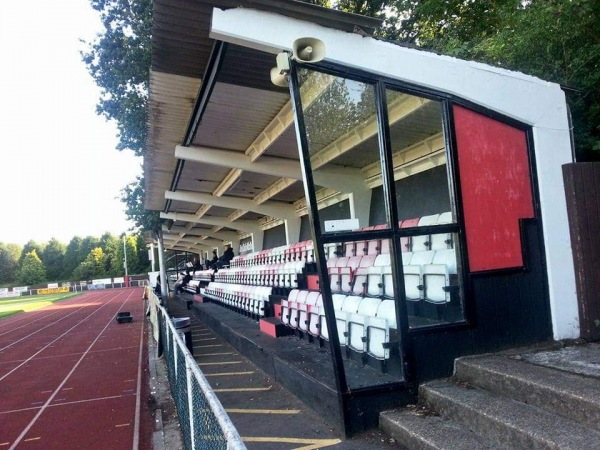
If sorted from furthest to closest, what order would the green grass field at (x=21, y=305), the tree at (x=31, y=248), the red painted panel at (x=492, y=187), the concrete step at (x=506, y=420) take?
the tree at (x=31, y=248) < the green grass field at (x=21, y=305) < the red painted panel at (x=492, y=187) < the concrete step at (x=506, y=420)

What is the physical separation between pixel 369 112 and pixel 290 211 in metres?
13.3

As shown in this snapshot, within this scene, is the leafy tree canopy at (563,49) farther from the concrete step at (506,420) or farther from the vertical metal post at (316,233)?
→ the concrete step at (506,420)

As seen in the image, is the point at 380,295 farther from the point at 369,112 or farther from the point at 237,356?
the point at 237,356

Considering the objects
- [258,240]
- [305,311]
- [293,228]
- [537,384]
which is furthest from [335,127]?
[258,240]

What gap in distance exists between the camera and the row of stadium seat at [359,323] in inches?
182

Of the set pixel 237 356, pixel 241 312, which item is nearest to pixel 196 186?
pixel 241 312

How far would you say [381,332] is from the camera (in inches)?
182

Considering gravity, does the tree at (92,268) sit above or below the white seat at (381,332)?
above

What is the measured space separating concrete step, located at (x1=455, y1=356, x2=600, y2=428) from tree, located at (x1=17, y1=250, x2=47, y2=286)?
10339cm

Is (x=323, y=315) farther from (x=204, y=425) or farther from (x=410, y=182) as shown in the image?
(x=204, y=425)

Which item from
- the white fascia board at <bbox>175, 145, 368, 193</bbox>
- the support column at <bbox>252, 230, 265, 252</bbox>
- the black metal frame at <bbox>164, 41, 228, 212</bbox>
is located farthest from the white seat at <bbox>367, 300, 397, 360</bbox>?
the support column at <bbox>252, 230, 265, 252</bbox>

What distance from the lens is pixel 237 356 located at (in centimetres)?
892

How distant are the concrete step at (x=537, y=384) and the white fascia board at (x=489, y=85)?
47.0 inches

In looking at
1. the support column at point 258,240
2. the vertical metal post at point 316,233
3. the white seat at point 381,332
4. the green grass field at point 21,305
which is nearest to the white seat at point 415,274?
the white seat at point 381,332
